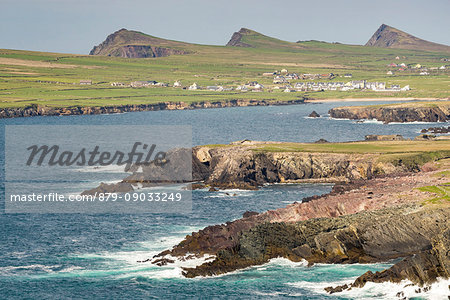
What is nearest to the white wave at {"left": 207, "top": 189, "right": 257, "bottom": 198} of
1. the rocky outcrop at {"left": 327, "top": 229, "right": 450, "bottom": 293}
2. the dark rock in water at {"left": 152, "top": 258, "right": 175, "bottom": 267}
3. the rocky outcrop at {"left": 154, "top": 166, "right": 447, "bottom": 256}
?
the rocky outcrop at {"left": 154, "top": 166, "right": 447, "bottom": 256}

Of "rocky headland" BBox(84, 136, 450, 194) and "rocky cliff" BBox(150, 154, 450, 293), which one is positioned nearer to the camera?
"rocky cliff" BBox(150, 154, 450, 293)

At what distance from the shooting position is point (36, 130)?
185 meters

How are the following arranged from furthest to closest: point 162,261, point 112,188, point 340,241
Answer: point 112,188 < point 162,261 < point 340,241

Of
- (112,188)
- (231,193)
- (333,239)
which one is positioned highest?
(333,239)

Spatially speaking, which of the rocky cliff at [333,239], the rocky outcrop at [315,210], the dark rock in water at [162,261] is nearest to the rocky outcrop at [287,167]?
the rocky outcrop at [315,210]

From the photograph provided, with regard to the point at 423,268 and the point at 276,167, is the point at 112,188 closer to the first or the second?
the point at 276,167

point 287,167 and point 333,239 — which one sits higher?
point 287,167

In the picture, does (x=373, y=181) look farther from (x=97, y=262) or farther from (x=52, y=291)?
(x=52, y=291)

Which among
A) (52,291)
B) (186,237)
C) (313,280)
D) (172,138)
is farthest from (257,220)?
(172,138)

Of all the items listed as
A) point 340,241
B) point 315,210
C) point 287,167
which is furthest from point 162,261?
point 287,167

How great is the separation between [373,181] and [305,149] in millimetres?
20203

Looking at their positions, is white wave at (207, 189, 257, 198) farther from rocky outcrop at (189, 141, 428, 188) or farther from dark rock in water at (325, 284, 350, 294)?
dark rock in water at (325, 284, 350, 294)

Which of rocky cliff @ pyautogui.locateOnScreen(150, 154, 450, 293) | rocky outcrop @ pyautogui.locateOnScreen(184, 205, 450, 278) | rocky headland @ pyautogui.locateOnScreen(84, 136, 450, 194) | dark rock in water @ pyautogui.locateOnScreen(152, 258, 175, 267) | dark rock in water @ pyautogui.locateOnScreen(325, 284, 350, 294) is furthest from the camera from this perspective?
rocky headland @ pyautogui.locateOnScreen(84, 136, 450, 194)

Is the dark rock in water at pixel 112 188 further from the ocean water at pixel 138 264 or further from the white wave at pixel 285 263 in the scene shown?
the white wave at pixel 285 263
